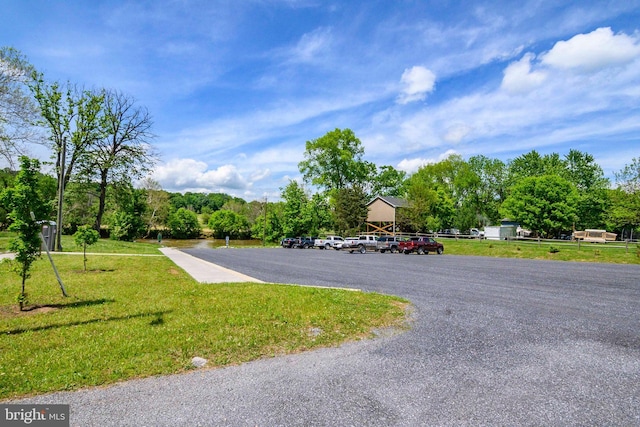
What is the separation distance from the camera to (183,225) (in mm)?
71812

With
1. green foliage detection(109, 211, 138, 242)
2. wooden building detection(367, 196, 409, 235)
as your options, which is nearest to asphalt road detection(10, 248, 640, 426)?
wooden building detection(367, 196, 409, 235)

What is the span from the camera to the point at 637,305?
8.85 metres

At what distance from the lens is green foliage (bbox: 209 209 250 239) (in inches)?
2985

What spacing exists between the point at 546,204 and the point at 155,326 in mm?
52001

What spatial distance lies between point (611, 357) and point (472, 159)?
69132mm

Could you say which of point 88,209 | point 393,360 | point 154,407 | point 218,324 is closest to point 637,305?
point 393,360

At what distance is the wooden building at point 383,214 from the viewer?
4716 cm

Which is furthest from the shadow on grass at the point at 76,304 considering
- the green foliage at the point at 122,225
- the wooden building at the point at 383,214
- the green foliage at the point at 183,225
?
the green foliage at the point at 183,225

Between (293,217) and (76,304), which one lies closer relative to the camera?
(76,304)

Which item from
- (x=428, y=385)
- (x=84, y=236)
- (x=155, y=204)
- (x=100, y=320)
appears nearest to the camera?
(x=428, y=385)

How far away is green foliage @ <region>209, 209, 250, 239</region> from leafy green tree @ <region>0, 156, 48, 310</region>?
6913cm

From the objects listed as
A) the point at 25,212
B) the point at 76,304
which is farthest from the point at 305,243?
the point at 25,212

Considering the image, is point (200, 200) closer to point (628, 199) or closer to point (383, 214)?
point (383, 214)

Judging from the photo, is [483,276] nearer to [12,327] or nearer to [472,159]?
[12,327]
